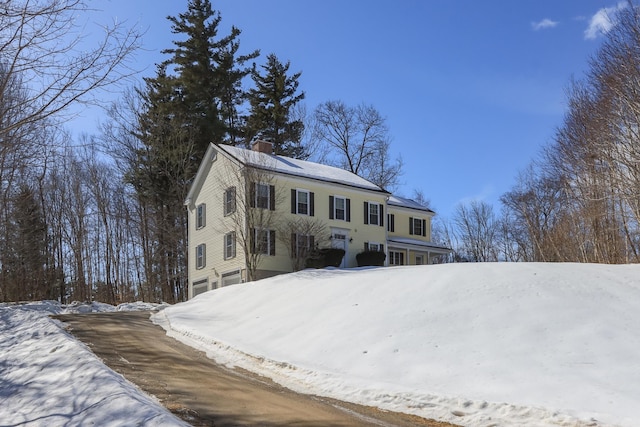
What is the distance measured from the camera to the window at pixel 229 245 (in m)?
24.5

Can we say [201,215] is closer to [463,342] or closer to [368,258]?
[368,258]

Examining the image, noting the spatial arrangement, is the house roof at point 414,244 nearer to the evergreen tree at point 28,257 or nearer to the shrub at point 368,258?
the shrub at point 368,258

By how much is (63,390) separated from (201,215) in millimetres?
22371

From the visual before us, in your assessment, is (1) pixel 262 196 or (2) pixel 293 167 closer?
(1) pixel 262 196

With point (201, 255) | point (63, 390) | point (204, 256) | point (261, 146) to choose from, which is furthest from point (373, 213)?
point (63, 390)

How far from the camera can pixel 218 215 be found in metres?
26.4

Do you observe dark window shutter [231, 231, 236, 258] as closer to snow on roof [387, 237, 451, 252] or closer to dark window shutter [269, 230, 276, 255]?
dark window shutter [269, 230, 276, 255]

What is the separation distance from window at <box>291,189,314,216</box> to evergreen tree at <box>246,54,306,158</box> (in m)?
13.3

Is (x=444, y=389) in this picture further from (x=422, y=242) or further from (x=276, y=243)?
(x=422, y=242)

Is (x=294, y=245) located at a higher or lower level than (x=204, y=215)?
lower

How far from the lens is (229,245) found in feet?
82.6

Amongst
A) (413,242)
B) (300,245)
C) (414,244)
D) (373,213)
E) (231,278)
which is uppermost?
(373,213)

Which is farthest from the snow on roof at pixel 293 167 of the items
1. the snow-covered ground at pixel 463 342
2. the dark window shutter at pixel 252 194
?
the snow-covered ground at pixel 463 342

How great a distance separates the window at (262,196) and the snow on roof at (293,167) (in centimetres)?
86
